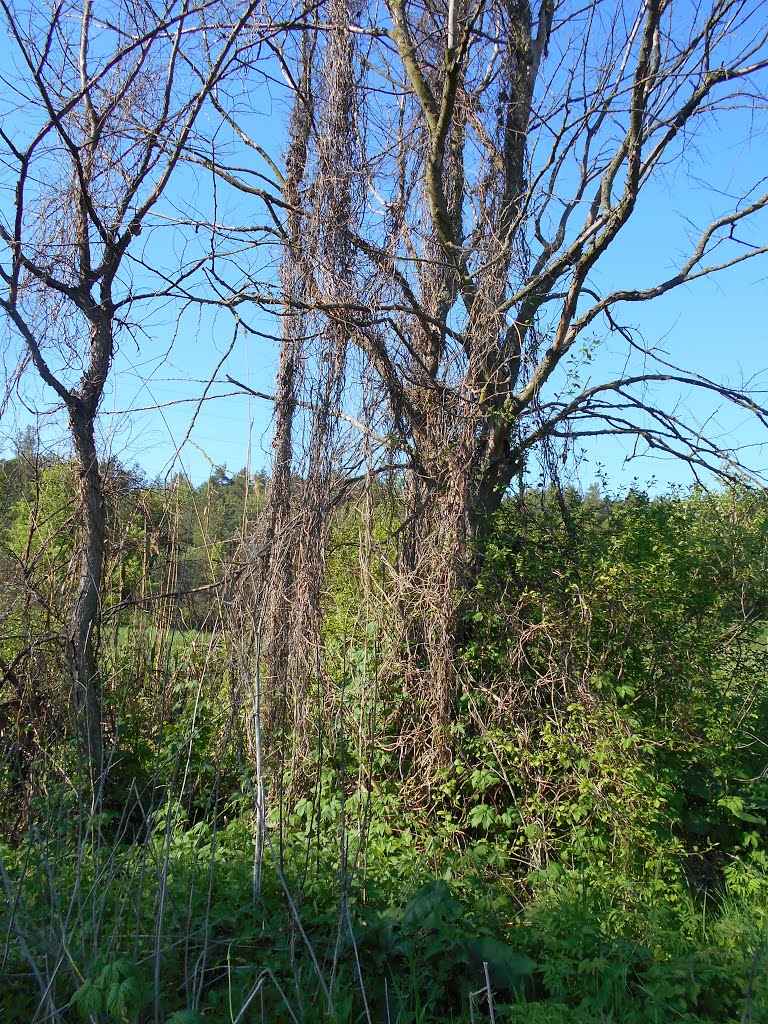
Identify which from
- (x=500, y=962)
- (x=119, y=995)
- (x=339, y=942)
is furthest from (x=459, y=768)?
(x=119, y=995)

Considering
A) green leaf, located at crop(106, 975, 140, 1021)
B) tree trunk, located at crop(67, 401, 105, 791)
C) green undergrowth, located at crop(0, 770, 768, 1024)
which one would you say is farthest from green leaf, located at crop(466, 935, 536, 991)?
tree trunk, located at crop(67, 401, 105, 791)

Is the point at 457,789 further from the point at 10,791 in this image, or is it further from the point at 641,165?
the point at 641,165

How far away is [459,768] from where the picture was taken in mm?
5207

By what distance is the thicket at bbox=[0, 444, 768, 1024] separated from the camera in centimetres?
331

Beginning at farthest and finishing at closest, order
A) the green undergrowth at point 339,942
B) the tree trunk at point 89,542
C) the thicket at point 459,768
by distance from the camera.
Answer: the tree trunk at point 89,542
the thicket at point 459,768
the green undergrowth at point 339,942

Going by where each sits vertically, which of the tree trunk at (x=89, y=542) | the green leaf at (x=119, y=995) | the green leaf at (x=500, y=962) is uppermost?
the tree trunk at (x=89, y=542)

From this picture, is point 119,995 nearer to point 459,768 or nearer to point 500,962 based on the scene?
point 500,962

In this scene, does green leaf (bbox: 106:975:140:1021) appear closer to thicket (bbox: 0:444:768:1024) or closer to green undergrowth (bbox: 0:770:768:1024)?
green undergrowth (bbox: 0:770:768:1024)

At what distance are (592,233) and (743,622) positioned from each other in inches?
124

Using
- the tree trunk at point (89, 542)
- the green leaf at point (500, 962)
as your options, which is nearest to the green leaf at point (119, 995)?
the green leaf at point (500, 962)

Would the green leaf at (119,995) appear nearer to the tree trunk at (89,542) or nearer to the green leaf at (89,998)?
the green leaf at (89,998)

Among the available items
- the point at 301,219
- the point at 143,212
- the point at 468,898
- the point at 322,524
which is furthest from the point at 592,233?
the point at 468,898

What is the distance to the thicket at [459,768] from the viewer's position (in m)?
3.31

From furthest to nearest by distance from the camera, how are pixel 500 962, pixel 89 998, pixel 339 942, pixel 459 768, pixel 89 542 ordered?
pixel 89 542 < pixel 459 768 < pixel 500 962 < pixel 339 942 < pixel 89 998
